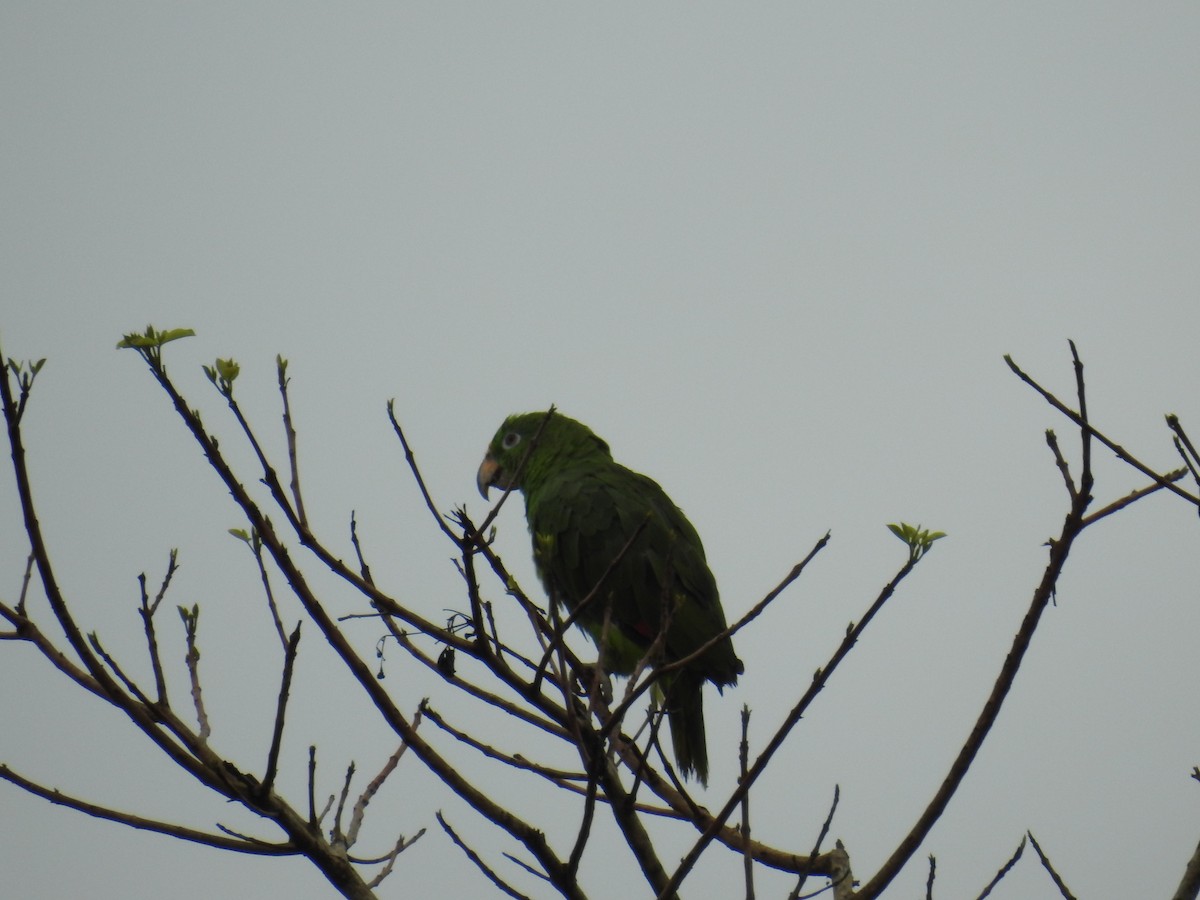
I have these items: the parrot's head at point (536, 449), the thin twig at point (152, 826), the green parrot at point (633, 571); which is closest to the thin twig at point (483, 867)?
the thin twig at point (152, 826)

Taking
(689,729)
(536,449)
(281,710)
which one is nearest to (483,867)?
(281,710)

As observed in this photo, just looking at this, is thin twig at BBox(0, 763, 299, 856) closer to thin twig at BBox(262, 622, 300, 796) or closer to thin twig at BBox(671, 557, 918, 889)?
thin twig at BBox(262, 622, 300, 796)

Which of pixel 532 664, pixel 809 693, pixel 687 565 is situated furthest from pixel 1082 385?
pixel 687 565

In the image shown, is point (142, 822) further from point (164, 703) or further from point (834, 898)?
point (834, 898)

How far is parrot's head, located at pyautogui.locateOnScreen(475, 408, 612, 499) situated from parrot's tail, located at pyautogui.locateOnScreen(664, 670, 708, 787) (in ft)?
6.39

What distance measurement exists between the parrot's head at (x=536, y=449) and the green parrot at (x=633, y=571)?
14 cm

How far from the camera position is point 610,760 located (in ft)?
7.16

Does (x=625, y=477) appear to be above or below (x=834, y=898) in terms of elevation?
above

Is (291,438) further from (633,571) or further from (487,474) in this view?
(487,474)

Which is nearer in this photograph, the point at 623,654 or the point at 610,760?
the point at 610,760

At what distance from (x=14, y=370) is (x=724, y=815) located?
1575mm

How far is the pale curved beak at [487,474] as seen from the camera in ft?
23.7

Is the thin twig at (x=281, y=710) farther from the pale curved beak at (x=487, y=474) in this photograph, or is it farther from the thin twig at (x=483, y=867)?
the pale curved beak at (x=487, y=474)

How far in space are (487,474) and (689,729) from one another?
2.87 meters
